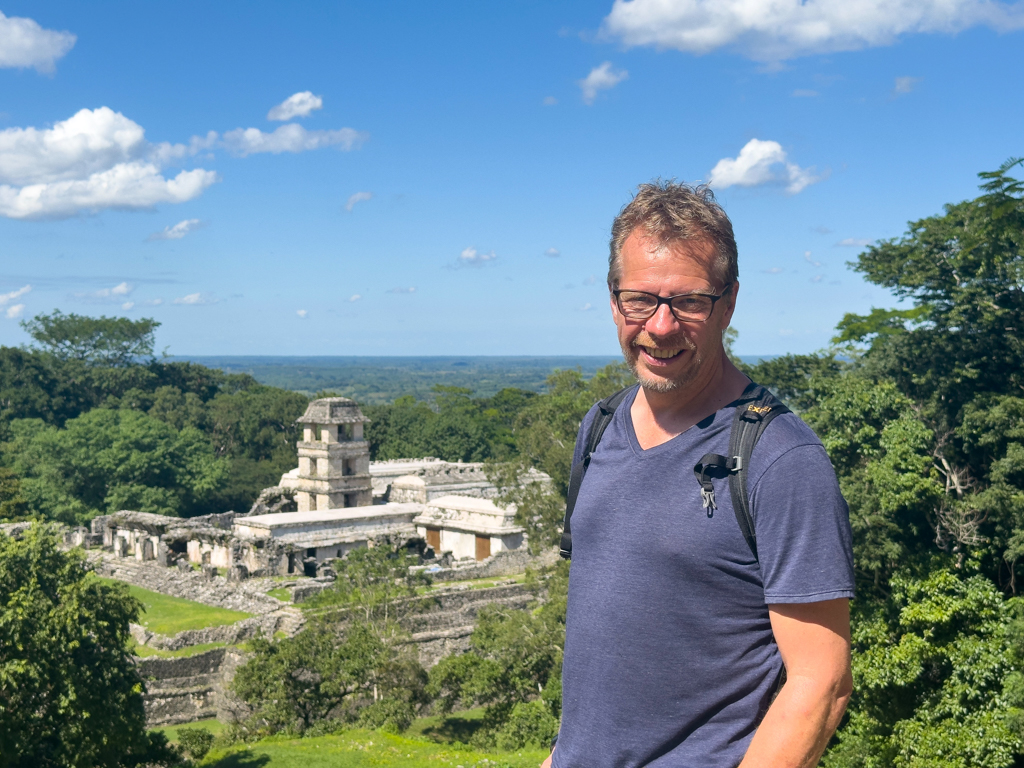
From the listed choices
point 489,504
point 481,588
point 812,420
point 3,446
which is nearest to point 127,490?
point 3,446

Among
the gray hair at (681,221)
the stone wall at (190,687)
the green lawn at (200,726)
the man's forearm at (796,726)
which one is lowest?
the green lawn at (200,726)

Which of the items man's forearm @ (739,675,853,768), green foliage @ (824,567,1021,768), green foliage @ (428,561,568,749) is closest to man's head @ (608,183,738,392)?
man's forearm @ (739,675,853,768)

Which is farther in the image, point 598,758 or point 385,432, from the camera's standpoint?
point 385,432

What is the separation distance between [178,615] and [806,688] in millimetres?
25971

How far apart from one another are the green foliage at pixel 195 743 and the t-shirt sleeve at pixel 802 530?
1631 centimetres

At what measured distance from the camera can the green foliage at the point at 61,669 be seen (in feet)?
43.3

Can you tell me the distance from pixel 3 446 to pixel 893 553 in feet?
147

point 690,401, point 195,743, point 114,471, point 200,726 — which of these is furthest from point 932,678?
point 114,471

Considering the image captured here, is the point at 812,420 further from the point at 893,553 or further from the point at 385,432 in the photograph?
the point at 385,432

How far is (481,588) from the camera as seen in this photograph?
87.4ft

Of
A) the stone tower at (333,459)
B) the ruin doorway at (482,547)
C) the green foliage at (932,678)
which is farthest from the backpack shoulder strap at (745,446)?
the stone tower at (333,459)

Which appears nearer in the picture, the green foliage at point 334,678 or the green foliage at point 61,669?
the green foliage at point 61,669

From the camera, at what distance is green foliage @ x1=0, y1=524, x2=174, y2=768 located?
43.3 feet

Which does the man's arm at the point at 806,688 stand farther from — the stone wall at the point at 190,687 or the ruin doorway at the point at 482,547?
the ruin doorway at the point at 482,547
